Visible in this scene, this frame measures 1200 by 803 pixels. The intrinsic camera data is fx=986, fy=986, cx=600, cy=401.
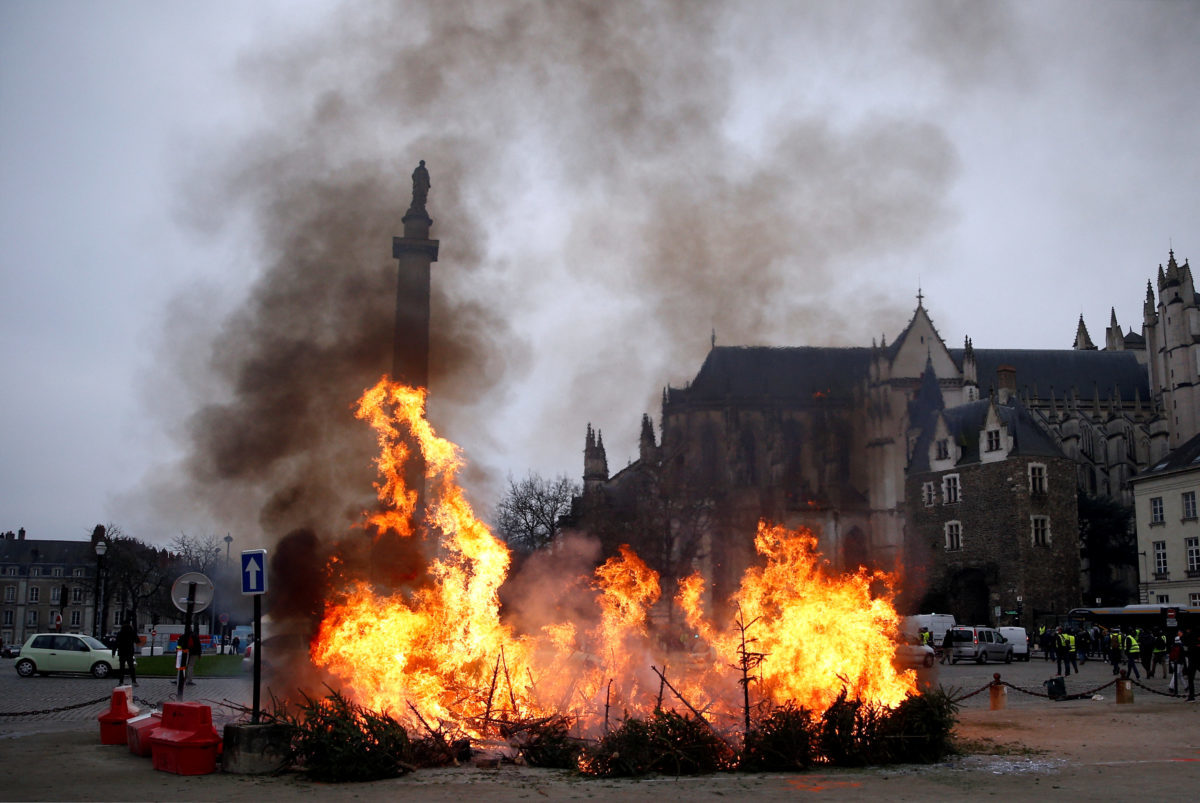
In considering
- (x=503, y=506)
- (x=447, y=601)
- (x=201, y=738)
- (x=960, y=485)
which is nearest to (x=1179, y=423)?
(x=960, y=485)

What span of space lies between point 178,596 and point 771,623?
29.4ft

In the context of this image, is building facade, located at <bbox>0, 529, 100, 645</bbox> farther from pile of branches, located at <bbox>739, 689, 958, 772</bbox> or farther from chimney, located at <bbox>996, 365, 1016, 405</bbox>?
pile of branches, located at <bbox>739, 689, 958, 772</bbox>

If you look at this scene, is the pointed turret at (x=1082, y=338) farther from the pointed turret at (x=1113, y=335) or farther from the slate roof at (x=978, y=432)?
the slate roof at (x=978, y=432)

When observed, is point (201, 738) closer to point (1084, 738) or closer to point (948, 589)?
point (1084, 738)

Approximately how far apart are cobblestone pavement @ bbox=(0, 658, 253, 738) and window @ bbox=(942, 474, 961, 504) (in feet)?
134

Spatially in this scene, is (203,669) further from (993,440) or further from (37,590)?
(37,590)

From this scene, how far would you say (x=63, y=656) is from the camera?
2800cm

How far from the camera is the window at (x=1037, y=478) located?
168ft

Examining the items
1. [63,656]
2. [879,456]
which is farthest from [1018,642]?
[63,656]

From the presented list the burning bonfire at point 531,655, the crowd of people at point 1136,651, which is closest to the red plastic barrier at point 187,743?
the burning bonfire at point 531,655

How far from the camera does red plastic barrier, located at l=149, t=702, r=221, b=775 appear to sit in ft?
36.4

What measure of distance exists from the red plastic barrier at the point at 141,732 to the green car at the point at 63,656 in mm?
17362

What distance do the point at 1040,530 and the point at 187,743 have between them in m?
48.2

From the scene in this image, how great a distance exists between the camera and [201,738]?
11.2m
